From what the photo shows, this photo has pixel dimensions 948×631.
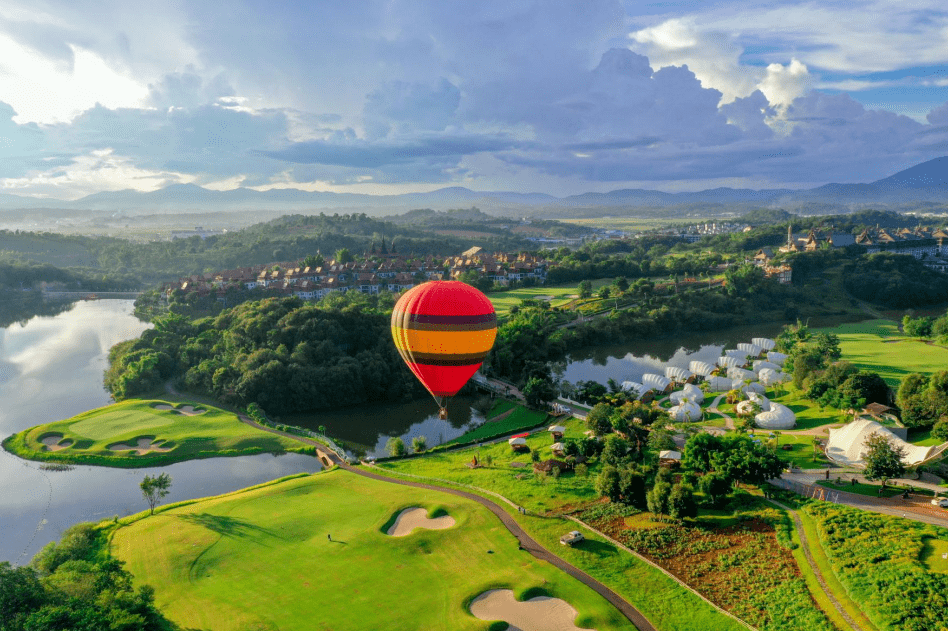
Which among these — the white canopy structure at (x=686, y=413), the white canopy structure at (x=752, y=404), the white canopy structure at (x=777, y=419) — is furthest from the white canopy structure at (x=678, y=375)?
the white canopy structure at (x=777, y=419)

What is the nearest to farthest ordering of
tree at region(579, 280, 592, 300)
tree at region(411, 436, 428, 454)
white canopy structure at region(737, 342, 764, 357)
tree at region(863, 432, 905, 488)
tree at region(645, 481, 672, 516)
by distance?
tree at region(645, 481, 672, 516) < tree at region(863, 432, 905, 488) < tree at region(411, 436, 428, 454) < white canopy structure at region(737, 342, 764, 357) < tree at region(579, 280, 592, 300)

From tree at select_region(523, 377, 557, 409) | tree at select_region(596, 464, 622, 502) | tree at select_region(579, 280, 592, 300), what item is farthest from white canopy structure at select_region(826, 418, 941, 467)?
tree at select_region(579, 280, 592, 300)

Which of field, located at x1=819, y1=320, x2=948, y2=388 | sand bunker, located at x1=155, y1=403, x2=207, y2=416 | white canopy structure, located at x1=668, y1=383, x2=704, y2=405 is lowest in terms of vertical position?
sand bunker, located at x1=155, y1=403, x2=207, y2=416

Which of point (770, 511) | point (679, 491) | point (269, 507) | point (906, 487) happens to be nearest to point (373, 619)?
point (269, 507)

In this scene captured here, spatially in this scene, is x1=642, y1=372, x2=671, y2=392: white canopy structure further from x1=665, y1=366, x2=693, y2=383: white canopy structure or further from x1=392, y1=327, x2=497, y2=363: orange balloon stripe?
x1=392, y1=327, x2=497, y2=363: orange balloon stripe

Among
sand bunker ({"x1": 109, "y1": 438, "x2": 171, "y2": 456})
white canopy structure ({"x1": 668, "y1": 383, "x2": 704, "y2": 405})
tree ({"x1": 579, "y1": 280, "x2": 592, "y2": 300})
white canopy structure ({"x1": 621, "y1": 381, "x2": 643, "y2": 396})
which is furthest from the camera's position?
tree ({"x1": 579, "y1": 280, "x2": 592, "y2": 300})

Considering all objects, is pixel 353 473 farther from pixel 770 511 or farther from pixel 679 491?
pixel 770 511
